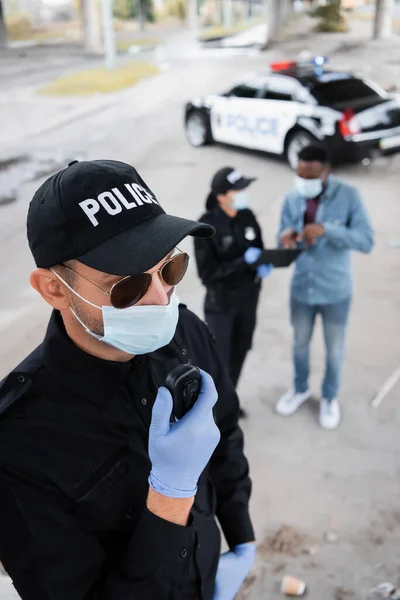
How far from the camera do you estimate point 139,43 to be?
32.2m

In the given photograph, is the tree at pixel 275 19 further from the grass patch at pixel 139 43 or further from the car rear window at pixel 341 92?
the car rear window at pixel 341 92

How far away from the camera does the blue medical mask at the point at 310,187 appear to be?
3502 millimetres

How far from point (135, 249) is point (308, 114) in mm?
8241

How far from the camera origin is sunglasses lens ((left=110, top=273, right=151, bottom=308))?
1398 mm

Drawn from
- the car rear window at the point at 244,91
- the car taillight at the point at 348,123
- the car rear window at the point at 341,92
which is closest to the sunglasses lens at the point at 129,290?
the car taillight at the point at 348,123

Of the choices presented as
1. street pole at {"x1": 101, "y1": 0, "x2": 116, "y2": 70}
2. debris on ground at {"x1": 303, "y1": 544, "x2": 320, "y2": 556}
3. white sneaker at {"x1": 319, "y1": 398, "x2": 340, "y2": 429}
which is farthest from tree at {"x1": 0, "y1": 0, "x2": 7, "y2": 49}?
debris on ground at {"x1": 303, "y1": 544, "x2": 320, "y2": 556}

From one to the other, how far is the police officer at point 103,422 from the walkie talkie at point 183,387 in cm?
2

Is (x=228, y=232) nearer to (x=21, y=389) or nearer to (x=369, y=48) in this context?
(x=21, y=389)

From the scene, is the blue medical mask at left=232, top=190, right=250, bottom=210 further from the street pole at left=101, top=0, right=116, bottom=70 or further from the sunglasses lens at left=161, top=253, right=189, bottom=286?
the street pole at left=101, top=0, right=116, bottom=70

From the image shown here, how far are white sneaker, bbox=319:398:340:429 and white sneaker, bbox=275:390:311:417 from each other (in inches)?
6.9

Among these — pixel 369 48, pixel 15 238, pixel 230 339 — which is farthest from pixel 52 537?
pixel 369 48

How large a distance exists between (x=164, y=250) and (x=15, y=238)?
6401 mm

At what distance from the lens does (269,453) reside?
12.2 ft

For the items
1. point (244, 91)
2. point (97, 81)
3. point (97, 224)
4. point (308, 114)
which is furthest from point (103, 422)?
point (97, 81)
